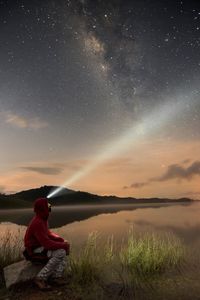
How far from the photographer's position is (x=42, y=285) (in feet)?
30.7

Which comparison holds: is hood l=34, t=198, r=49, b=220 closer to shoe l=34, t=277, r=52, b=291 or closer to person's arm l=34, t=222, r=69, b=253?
person's arm l=34, t=222, r=69, b=253

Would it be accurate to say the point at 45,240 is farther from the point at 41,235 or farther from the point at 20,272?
the point at 20,272

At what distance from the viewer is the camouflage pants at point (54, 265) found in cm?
956

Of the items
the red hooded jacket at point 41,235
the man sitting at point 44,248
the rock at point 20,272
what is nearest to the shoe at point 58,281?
→ the man sitting at point 44,248

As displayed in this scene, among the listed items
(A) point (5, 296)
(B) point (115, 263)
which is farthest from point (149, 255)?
(A) point (5, 296)

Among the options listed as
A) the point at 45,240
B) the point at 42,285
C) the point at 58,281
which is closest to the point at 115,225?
the point at 58,281

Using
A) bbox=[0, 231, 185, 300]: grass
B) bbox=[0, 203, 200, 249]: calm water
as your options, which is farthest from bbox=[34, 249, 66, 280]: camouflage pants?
bbox=[0, 203, 200, 249]: calm water

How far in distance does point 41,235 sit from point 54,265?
2.42 ft

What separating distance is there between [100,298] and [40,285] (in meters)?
1.34

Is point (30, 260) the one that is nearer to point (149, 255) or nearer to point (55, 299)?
point (55, 299)

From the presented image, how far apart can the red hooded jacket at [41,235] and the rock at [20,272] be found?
34cm

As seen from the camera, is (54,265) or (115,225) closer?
(54,265)

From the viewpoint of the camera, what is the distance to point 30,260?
9961mm

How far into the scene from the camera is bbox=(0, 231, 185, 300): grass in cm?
999
